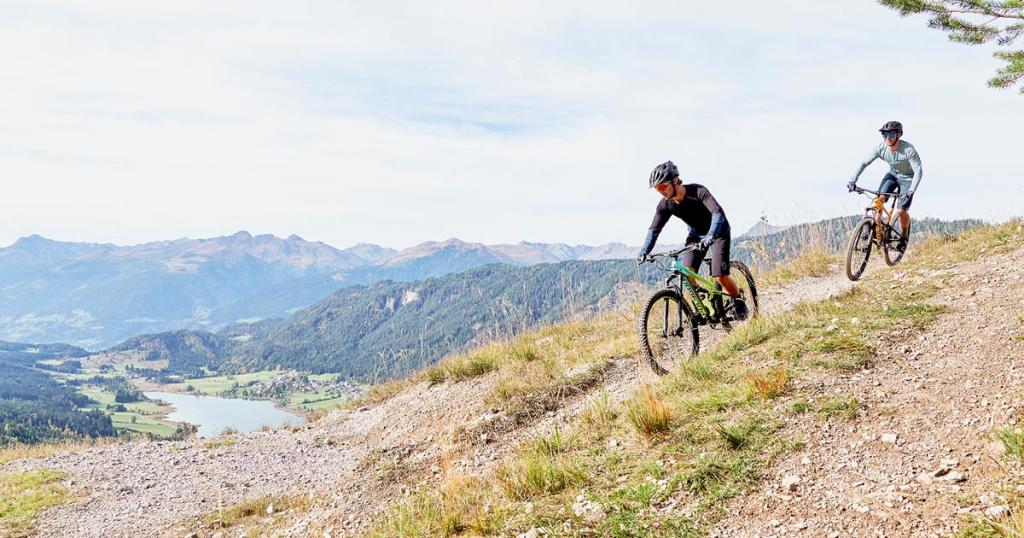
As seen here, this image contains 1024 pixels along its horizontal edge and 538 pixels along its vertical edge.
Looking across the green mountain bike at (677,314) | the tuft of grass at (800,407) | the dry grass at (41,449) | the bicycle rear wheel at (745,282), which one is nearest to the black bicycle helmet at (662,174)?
the green mountain bike at (677,314)

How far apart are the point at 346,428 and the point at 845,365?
10.1 meters

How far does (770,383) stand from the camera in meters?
5.87

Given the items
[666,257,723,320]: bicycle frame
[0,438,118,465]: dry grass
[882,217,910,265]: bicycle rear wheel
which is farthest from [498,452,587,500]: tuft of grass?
[0,438,118,465]: dry grass

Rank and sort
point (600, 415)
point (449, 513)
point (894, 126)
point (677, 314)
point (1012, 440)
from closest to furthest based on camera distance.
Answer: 1. point (1012, 440)
2. point (449, 513)
3. point (600, 415)
4. point (677, 314)
5. point (894, 126)

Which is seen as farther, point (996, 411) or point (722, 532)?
point (996, 411)

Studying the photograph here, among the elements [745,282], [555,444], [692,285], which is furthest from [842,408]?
[745,282]

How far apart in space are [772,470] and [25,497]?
11475 mm

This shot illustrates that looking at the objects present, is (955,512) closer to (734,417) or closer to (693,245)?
(734,417)

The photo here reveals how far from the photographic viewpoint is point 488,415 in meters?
9.28

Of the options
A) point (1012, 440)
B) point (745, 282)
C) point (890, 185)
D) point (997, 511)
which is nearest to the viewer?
point (997, 511)

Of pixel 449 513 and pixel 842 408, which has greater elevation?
pixel 842 408

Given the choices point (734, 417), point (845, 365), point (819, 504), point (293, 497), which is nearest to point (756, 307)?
point (845, 365)

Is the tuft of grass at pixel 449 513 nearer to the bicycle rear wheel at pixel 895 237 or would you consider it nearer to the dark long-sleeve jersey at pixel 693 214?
the dark long-sleeve jersey at pixel 693 214

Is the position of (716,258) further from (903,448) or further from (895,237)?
(895,237)
